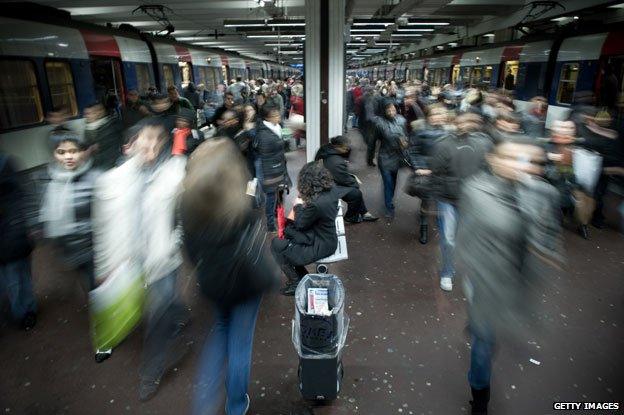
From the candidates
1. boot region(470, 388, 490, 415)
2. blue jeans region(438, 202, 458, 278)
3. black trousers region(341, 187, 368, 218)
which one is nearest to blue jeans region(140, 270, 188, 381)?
boot region(470, 388, 490, 415)

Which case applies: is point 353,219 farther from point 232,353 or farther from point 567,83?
point 567,83

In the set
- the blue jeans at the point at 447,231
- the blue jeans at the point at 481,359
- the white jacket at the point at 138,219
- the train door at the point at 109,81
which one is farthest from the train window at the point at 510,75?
the white jacket at the point at 138,219

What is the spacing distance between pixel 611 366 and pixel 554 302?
2.93ft

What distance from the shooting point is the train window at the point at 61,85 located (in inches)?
292

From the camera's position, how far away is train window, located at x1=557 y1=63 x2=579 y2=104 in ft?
29.6

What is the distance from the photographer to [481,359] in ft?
7.73

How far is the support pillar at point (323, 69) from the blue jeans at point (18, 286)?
5.15 metres

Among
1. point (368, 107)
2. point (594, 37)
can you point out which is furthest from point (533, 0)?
point (368, 107)

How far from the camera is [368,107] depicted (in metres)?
8.71

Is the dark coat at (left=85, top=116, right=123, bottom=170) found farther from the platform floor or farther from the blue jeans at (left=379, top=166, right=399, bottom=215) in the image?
the blue jeans at (left=379, top=166, right=399, bottom=215)

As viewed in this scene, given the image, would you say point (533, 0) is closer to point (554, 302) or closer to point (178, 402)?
point (554, 302)

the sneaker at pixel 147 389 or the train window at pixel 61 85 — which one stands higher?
the train window at pixel 61 85

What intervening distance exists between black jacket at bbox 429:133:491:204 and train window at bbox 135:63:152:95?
9.25 meters

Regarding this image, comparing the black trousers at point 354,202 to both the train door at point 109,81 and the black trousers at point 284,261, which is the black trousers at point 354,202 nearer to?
the black trousers at point 284,261
